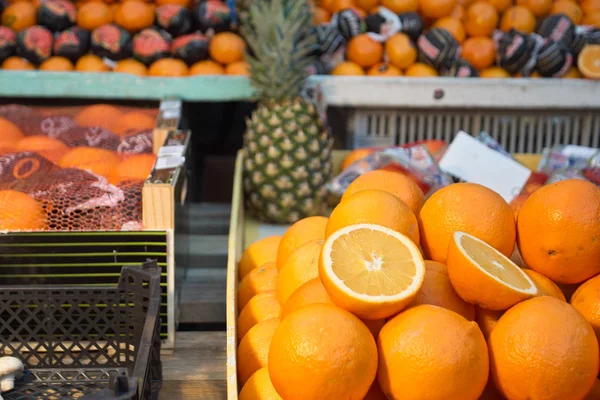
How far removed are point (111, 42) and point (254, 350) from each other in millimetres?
2142

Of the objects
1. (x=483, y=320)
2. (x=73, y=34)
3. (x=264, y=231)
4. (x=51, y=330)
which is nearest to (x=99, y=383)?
(x=51, y=330)

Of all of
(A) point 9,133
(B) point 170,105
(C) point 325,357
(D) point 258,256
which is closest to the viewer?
(C) point 325,357

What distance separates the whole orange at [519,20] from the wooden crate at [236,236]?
Answer: 78 cm

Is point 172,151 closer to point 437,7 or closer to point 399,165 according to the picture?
point 399,165

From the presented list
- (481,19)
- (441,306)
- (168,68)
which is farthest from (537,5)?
(441,306)

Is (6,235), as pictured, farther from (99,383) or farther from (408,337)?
(408,337)

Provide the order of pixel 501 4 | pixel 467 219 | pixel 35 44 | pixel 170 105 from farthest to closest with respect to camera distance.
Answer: pixel 501 4 → pixel 35 44 → pixel 170 105 → pixel 467 219

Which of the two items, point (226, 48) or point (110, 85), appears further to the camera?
point (226, 48)

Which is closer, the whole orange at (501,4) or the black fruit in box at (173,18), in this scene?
the black fruit in box at (173,18)

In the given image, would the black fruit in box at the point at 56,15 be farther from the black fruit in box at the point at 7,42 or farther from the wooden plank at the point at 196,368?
the wooden plank at the point at 196,368

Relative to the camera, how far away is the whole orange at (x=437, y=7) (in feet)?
11.0

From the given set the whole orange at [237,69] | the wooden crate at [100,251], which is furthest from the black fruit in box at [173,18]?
the wooden crate at [100,251]

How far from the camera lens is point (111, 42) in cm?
310

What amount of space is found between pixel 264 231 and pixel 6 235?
108 cm
